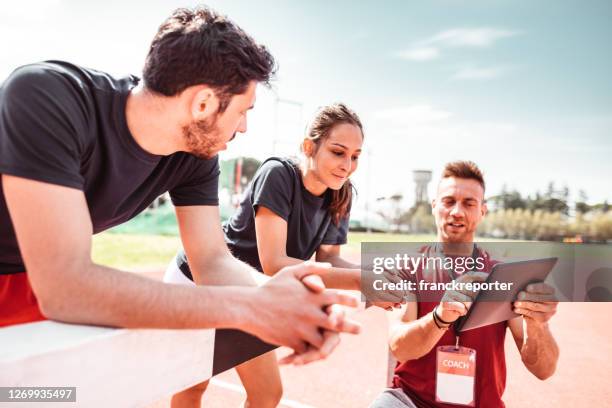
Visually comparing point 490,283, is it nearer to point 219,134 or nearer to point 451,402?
point 451,402

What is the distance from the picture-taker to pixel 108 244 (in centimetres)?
1457

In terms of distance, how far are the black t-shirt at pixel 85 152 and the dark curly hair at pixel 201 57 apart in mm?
172

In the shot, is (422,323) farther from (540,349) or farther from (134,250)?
(134,250)

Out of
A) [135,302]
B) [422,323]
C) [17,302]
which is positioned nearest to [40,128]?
[135,302]

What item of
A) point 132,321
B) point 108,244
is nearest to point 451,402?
point 132,321

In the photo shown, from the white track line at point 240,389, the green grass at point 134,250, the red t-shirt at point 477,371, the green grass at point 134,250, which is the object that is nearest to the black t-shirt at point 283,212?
the red t-shirt at point 477,371

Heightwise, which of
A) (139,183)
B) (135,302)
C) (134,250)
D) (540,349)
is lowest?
(134,250)

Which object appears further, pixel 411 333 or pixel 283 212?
pixel 283 212

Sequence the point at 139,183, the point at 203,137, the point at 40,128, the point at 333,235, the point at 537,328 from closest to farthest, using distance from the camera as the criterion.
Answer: the point at 40,128, the point at 203,137, the point at 139,183, the point at 537,328, the point at 333,235

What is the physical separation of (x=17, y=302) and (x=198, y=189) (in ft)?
2.46

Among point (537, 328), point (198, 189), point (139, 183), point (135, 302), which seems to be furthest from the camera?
point (537, 328)

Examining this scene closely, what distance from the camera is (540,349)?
6.91 feet

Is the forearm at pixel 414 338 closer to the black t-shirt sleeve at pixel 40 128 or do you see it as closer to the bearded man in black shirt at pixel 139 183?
the bearded man in black shirt at pixel 139 183

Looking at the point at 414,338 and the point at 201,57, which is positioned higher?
the point at 201,57
